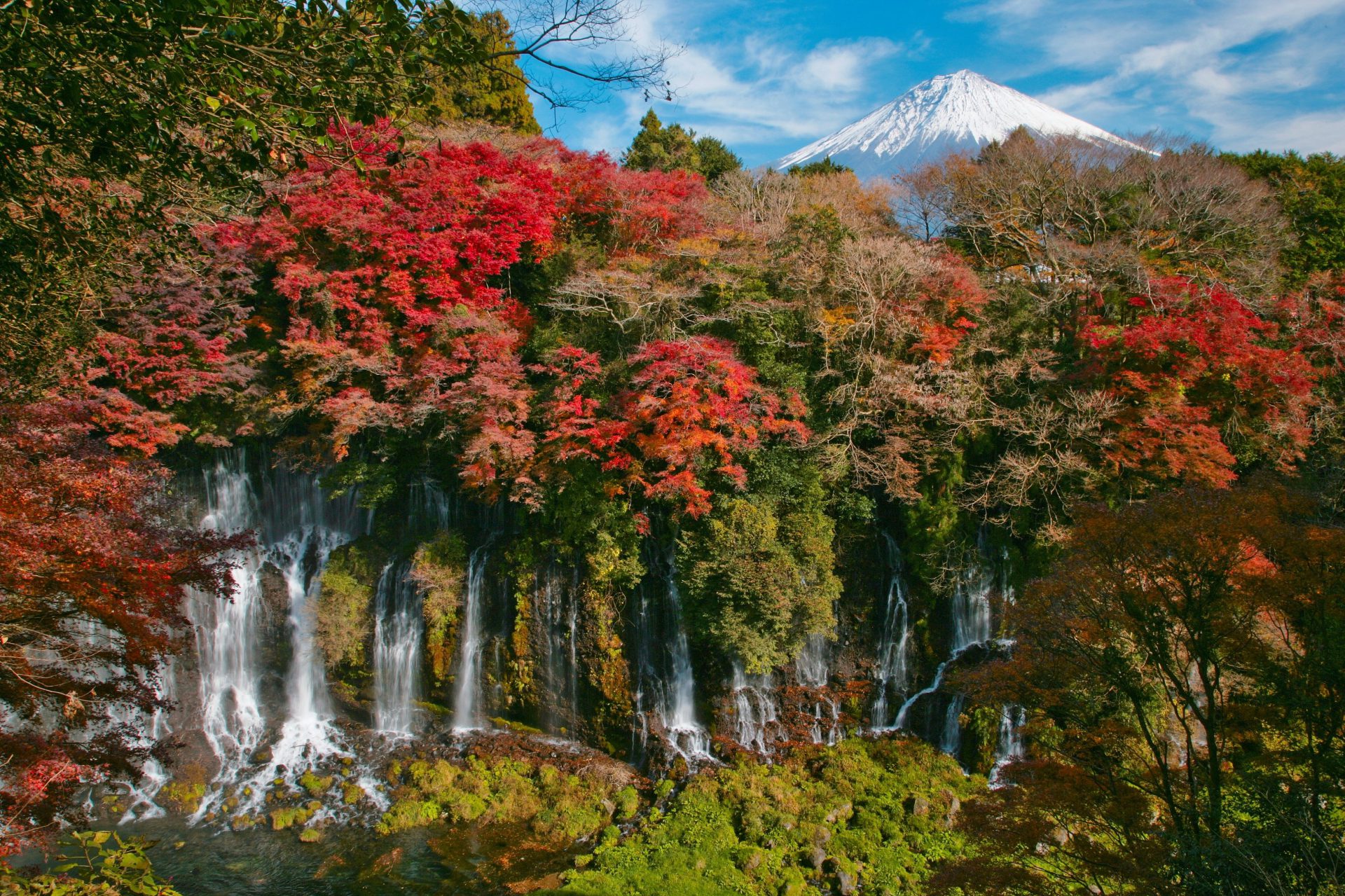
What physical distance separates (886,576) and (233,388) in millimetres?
15417

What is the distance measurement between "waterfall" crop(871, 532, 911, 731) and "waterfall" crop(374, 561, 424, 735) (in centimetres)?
994

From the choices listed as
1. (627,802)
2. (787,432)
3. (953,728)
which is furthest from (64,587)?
(953,728)

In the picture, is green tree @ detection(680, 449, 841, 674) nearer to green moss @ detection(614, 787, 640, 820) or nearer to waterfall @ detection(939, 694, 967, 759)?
waterfall @ detection(939, 694, 967, 759)

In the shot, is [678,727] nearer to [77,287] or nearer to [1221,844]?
[1221,844]

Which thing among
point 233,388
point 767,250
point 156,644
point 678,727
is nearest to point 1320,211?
point 767,250

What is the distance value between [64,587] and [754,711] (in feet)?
37.1

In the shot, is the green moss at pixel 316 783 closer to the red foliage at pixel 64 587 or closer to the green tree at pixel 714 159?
the red foliage at pixel 64 587

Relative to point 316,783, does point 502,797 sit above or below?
below

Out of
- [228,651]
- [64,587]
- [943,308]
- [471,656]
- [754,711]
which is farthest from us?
[228,651]

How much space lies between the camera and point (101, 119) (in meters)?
4.32

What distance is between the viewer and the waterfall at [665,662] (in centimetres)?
1480

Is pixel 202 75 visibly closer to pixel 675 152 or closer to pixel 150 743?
pixel 150 743

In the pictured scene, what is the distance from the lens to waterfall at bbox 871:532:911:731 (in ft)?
48.2

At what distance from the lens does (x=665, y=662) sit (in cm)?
1506
